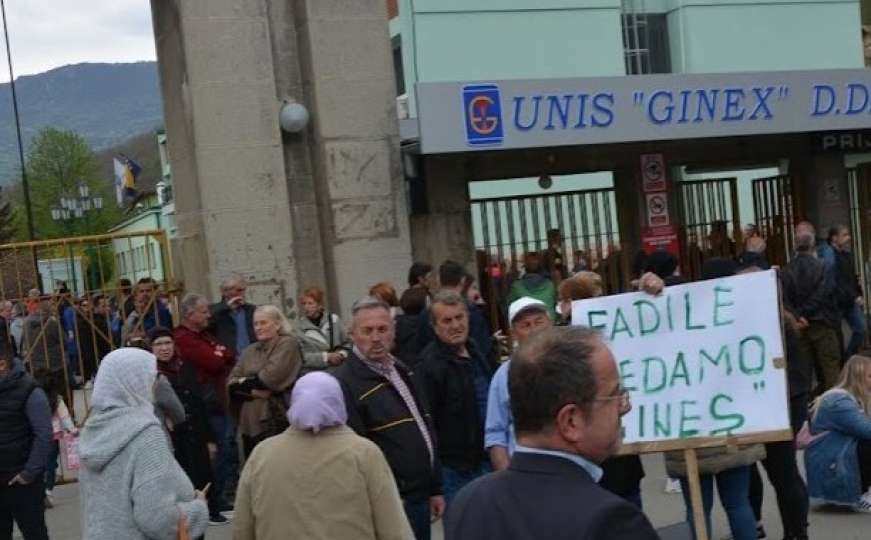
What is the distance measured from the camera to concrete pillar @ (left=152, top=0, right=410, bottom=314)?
42.1 feet

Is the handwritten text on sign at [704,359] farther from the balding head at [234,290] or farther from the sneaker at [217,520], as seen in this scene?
the balding head at [234,290]

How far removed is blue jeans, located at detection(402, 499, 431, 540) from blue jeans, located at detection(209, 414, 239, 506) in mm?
3963

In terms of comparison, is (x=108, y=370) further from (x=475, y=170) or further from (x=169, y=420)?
(x=475, y=170)

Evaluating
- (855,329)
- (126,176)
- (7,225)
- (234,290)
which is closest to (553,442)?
(234,290)

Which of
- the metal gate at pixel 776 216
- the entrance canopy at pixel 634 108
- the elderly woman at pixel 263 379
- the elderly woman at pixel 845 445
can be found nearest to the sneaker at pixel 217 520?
the elderly woman at pixel 263 379

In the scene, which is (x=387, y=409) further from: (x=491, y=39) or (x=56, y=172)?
(x=56, y=172)

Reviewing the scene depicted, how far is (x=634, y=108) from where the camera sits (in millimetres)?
14180

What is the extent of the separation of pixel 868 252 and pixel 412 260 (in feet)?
23.5

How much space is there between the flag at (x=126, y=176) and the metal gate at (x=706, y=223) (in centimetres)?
7332

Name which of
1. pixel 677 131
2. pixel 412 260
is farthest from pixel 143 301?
pixel 677 131

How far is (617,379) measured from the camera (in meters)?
2.92

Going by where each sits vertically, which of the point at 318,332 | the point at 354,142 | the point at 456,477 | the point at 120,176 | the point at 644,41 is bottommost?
the point at 456,477

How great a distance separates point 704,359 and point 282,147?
292 inches

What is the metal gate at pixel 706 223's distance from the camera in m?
16.9
